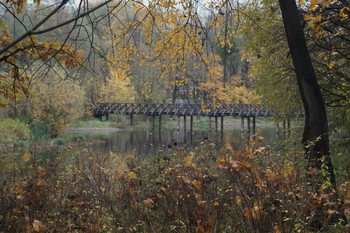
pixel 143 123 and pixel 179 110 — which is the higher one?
pixel 179 110

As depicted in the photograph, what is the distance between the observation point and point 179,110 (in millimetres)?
43188

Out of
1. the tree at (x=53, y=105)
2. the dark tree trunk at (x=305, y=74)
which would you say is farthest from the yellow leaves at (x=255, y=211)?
the tree at (x=53, y=105)

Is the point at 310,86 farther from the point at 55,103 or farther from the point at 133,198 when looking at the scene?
the point at 55,103

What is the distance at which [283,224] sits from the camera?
3.07 m

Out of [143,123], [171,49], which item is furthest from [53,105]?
[143,123]

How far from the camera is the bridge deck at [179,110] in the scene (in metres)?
41.6

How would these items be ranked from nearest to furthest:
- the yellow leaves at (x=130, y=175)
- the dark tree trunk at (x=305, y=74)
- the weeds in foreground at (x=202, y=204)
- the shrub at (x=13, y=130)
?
1. the weeds in foreground at (x=202, y=204)
2. the yellow leaves at (x=130, y=175)
3. the dark tree trunk at (x=305, y=74)
4. the shrub at (x=13, y=130)

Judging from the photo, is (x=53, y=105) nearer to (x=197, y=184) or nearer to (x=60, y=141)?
(x=60, y=141)

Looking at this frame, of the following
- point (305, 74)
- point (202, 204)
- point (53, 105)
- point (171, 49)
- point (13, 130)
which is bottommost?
point (13, 130)

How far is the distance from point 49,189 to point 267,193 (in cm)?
284

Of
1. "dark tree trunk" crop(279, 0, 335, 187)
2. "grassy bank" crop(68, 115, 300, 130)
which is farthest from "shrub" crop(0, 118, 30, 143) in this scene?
"dark tree trunk" crop(279, 0, 335, 187)

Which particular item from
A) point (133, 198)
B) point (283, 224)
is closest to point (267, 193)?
point (283, 224)

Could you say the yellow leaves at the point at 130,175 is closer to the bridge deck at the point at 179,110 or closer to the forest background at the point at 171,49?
the forest background at the point at 171,49

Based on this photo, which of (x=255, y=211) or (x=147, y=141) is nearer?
(x=255, y=211)
